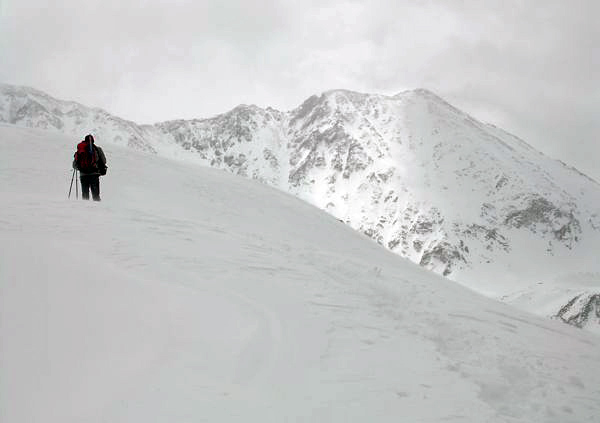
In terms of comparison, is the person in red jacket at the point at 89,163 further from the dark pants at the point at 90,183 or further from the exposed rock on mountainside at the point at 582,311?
the exposed rock on mountainside at the point at 582,311

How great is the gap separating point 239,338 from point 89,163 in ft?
34.3

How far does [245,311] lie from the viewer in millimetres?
6836

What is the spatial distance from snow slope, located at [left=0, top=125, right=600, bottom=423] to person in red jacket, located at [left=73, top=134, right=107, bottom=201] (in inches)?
99.7

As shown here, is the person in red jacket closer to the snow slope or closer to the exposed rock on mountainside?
the snow slope

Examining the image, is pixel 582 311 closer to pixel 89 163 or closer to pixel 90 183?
pixel 90 183

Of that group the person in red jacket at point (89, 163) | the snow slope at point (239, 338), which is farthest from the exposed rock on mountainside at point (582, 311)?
the person in red jacket at point (89, 163)

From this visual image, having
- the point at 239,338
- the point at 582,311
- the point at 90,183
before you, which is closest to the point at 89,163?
the point at 90,183

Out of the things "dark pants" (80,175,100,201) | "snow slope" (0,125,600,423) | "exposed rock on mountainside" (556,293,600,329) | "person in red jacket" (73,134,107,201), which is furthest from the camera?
"exposed rock on mountainside" (556,293,600,329)

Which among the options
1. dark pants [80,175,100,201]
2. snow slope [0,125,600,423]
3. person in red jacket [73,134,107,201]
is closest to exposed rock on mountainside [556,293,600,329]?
snow slope [0,125,600,423]

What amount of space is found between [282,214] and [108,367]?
59.4ft

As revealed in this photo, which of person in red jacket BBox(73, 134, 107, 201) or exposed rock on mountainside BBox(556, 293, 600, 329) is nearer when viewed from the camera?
person in red jacket BBox(73, 134, 107, 201)

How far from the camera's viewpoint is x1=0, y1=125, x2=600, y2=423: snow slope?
173 inches

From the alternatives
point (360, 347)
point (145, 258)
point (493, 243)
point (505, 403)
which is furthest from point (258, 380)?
point (493, 243)

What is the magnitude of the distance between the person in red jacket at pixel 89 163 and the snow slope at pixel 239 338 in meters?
2.53
